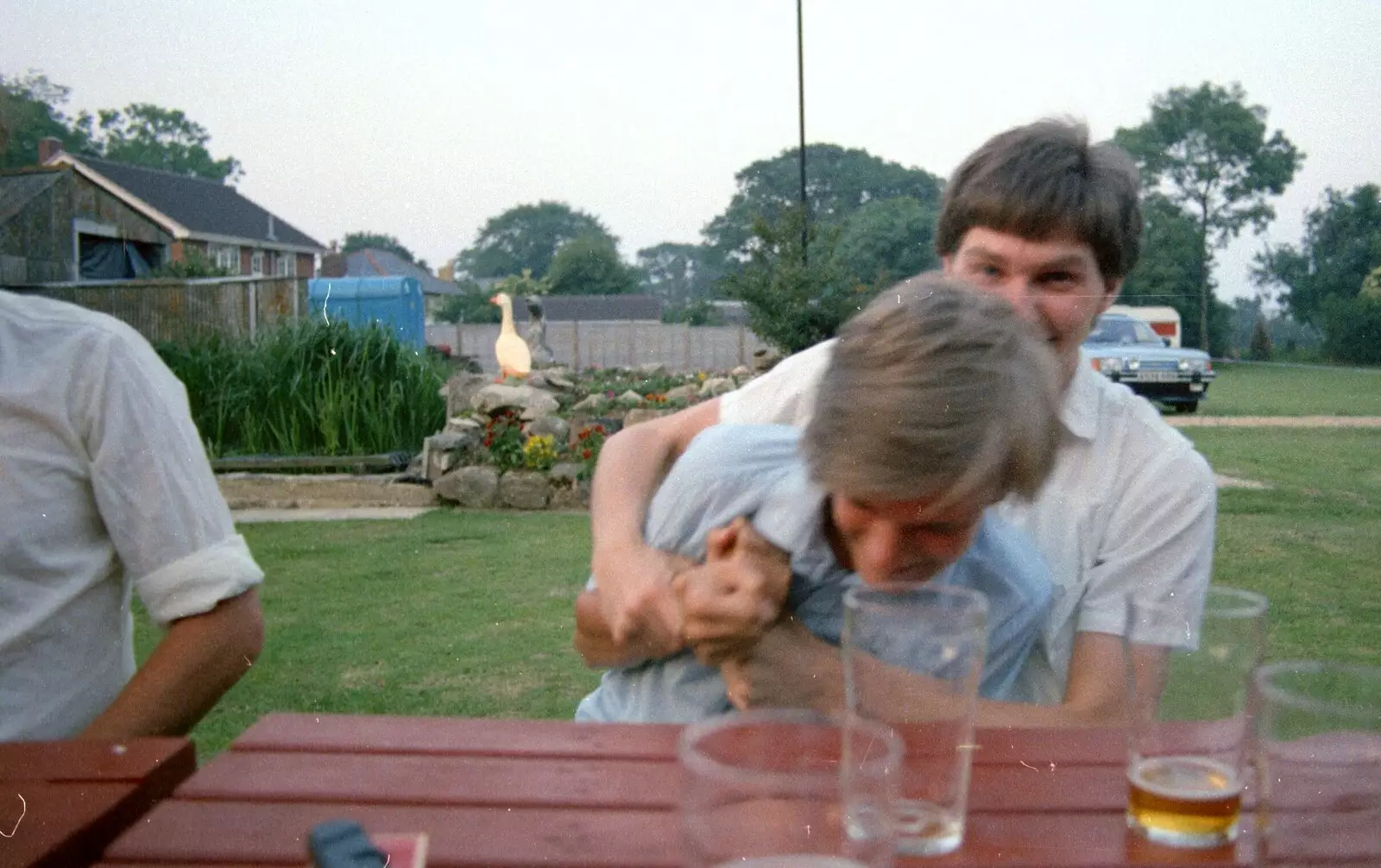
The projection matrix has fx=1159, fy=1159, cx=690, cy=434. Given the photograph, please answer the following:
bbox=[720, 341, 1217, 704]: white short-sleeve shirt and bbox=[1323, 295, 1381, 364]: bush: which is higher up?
bbox=[1323, 295, 1381, 364]: bush

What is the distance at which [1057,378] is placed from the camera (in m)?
1.05

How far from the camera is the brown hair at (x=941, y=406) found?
93 centimetres

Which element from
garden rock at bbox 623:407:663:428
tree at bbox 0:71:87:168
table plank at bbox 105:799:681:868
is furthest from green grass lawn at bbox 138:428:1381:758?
table plank at bbox 105:799:681:868

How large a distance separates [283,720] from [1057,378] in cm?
81

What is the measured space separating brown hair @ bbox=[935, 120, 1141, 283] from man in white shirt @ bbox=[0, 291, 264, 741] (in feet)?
3.49

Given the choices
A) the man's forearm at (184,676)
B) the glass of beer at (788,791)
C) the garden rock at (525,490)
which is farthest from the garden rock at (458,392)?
the glass of beer at (788,791)

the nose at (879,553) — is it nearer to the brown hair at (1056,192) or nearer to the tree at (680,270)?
Answer: the brown hair at (1056,192)

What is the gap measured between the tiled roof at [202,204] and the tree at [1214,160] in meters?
2.76

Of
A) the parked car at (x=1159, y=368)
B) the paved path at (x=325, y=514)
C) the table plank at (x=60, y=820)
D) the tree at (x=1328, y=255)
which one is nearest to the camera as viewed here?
the table plank at (x=60, y=820)

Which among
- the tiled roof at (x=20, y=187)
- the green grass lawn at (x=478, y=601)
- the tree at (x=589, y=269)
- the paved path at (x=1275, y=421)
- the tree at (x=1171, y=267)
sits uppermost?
the tree at (x=589, y=269)

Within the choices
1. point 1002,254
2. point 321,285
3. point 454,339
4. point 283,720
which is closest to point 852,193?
point 1002,254

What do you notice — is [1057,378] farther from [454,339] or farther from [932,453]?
[454,339]

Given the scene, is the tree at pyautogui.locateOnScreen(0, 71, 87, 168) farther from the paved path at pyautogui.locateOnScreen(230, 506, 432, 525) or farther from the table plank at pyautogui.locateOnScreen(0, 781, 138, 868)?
the paved path at pyautogui.locateOnScreen(230, 506, 432, 525)

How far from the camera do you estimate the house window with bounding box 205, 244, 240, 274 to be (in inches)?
493
